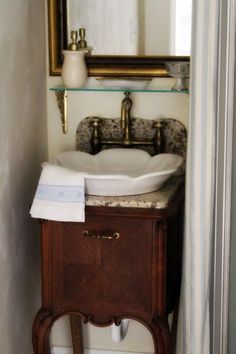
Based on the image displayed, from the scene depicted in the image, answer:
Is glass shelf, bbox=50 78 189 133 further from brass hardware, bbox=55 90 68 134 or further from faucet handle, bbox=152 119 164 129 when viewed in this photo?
faucet handle, bbox=152 119 164 129

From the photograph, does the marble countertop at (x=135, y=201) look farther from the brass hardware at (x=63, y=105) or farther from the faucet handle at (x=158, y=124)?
the brass hardware at (x=63, y=105)

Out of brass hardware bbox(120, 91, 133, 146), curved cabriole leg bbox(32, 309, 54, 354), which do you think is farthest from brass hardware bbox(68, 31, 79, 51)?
curved cabriole leg bbox(32, 309, 54, 354)

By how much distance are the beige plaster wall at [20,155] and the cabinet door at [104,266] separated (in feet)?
0.64

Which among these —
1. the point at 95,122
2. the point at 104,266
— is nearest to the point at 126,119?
the point at 95,122

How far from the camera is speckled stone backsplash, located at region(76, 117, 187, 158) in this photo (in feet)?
8.06

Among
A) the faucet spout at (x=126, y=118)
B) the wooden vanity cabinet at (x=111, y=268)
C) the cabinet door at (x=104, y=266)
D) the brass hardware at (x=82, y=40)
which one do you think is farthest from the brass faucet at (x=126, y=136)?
the cabinet door at (x=104, y=266)

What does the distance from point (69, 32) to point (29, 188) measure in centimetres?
59

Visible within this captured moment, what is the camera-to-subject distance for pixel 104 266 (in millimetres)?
2078

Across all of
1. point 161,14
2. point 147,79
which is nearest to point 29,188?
point 147,79

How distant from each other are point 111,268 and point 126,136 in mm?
580

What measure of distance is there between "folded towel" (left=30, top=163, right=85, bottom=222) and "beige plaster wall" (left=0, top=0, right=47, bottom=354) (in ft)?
0.48

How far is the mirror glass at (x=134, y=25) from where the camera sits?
7.79 feet

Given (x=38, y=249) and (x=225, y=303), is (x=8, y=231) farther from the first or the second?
(x=225, y=303)

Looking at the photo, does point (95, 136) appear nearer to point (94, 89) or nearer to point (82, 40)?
point (94, 89)
